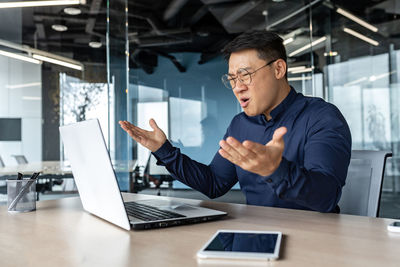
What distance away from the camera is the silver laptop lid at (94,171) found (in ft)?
3.38

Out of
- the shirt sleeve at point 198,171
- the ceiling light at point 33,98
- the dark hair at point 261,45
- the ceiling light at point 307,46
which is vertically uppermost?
the ceiling light at point 307,46

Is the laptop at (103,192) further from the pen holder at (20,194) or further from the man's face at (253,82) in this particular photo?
the man's face at (253,82)

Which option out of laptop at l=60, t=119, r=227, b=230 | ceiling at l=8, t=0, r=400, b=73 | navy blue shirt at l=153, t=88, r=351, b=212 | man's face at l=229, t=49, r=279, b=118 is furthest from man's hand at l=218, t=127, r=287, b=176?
ceiling at l=8, t=0, r=400, b=73

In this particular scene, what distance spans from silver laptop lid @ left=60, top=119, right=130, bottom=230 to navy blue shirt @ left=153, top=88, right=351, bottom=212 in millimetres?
361

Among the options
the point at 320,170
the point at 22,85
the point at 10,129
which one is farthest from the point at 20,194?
the point at 22,85

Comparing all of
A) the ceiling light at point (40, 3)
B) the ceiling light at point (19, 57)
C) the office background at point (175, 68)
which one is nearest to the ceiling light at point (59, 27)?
the office background at point (175, 68)

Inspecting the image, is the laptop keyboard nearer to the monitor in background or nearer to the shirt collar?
the shirt collar

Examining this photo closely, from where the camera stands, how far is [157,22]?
564 cm

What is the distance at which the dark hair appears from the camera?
5.10 feet

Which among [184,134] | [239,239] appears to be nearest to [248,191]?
[239,239]

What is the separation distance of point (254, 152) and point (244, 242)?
0.20 metres

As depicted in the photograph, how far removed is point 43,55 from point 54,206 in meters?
4.26

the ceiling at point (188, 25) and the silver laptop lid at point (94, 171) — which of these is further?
the ceiling at point (188, 25)

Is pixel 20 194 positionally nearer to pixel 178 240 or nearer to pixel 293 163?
pixel 178 240
